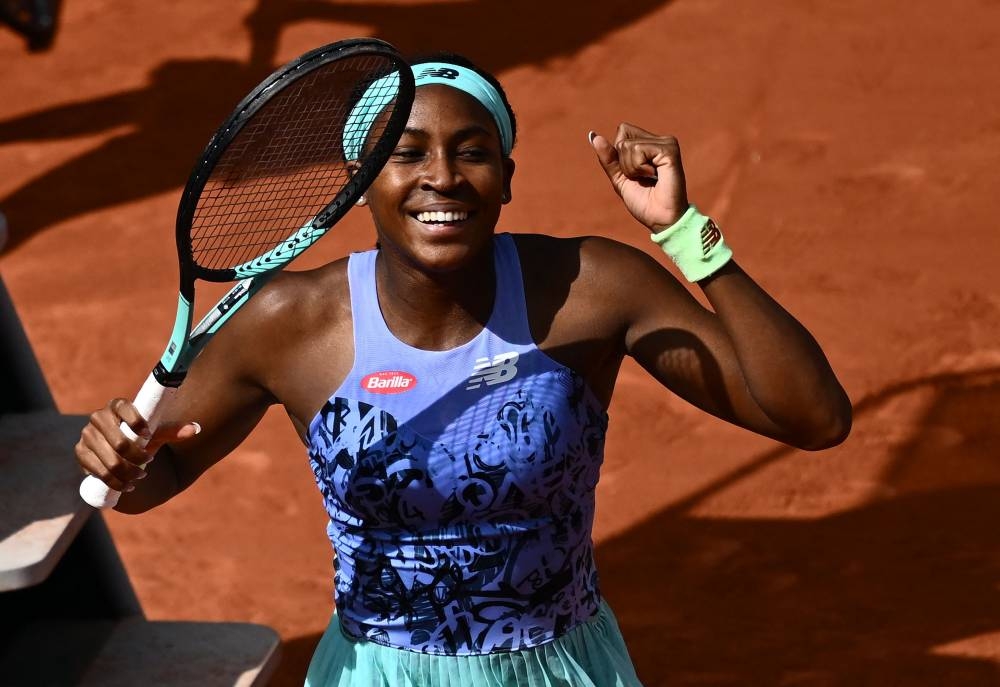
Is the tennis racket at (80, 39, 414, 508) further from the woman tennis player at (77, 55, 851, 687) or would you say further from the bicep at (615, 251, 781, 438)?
the bicep at (615, 251, 781, 438)

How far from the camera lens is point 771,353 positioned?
2.68 metres

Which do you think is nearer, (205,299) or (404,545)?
(404,545)

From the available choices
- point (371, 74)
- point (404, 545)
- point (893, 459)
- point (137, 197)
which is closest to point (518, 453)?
point (404, 545)

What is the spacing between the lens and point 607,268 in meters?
2.86

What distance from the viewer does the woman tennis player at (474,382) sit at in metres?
2.69

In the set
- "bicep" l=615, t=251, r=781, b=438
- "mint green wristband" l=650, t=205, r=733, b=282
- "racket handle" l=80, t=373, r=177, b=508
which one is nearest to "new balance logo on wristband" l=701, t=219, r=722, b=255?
"mint green wristband" l=650, t=205, r=733, b=282

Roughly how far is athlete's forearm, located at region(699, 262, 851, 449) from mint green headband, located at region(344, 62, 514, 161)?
1.63ft

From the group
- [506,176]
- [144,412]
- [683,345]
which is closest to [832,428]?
[683,345]

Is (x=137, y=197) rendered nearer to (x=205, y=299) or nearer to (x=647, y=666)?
(x=205, y=299)

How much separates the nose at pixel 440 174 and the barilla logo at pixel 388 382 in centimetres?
35

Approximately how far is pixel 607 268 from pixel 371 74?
568 millimetres

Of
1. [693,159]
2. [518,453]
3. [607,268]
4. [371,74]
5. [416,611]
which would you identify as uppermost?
[371,74]

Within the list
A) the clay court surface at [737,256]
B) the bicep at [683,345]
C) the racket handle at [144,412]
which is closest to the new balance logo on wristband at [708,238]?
the bicep at [683,345]

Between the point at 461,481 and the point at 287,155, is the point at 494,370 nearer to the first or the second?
the point at 461,481
